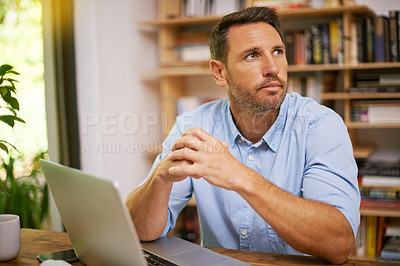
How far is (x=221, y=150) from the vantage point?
1.04m

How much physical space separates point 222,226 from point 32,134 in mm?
1467

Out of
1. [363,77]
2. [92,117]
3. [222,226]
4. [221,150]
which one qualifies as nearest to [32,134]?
[92,117]

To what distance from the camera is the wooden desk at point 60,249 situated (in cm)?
104

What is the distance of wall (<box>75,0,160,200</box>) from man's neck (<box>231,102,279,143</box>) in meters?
1.36

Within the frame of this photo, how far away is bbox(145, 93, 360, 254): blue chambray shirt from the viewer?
1.20 meters

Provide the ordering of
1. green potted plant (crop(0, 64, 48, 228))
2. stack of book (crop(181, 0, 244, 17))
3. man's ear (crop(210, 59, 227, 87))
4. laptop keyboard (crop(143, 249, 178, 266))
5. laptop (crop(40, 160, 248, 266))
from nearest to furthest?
laptop (crop(40, 160, 248, 266)), laptop keyboard (crop(143, 249, 178, 266)), man's ear (crop(210, 59, 227, 87)), green potted plant (crop(0, 64, 48, 228)), stack of book (crop(181, 0, 244, 17))

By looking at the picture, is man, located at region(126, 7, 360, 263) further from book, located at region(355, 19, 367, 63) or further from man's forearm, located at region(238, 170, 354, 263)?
book, located at region(355, 19, 367, 63)

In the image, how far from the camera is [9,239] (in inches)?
42.9

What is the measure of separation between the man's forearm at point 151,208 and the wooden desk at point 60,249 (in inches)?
7.6

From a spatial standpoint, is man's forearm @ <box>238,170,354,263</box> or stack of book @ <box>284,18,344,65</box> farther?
stack of book @ <box>284,18,344,65</box>

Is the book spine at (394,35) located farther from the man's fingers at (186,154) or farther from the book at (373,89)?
the man's fingers at (186,154)

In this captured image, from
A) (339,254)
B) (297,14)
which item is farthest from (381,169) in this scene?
(339,254)

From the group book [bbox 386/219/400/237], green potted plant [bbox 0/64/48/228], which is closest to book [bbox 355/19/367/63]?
book [bbox 386/219/400/237]

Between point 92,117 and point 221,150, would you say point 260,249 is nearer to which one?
point 221,150
